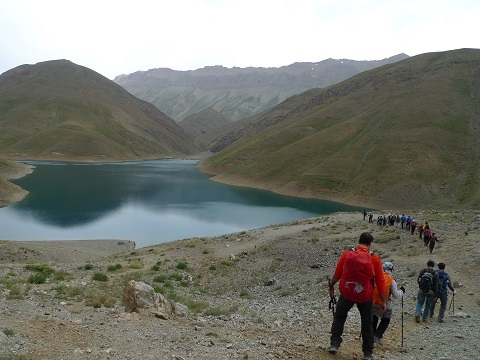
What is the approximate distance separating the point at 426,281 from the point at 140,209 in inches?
2386

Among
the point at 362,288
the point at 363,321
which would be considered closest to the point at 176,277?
the point at 363,321

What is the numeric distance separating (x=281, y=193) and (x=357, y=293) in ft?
276

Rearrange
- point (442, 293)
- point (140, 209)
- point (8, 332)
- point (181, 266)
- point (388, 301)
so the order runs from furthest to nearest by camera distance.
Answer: point (140, 209), point (181, 266), point (442, 293), point (388, 301), point (8, 332)

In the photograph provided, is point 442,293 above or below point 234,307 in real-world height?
above

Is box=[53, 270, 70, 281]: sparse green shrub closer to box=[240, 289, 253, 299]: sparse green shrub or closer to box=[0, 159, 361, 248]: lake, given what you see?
box=[240, 289, 253, 299]: sparse green shrub

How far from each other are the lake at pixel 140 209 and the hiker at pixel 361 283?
38.5 m

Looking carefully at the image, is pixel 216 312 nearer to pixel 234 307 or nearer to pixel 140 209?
pixel 234 307

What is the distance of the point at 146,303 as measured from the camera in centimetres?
1121

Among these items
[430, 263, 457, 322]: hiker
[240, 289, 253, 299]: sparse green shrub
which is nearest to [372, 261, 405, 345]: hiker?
[430, 263, 457, 322]: hiker

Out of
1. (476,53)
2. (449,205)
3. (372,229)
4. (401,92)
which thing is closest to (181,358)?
(372,229)

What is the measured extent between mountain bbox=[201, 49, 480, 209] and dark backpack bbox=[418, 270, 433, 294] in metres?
64.9

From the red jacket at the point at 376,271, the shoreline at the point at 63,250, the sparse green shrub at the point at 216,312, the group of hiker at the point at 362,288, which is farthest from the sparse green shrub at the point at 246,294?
the shoreline at the point at 63,250

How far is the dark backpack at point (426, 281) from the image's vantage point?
36.7ft

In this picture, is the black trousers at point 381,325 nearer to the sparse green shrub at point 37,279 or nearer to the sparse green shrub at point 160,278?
the sparse green shrub at point 160,278
